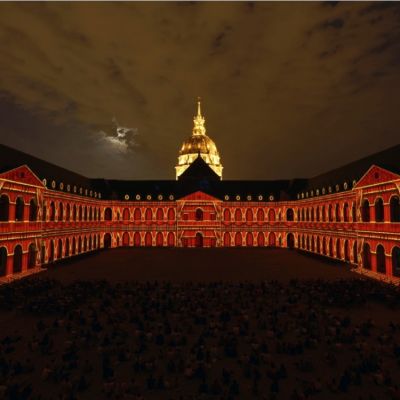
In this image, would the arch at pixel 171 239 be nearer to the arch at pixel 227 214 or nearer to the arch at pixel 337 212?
the arch at pixel 227 214

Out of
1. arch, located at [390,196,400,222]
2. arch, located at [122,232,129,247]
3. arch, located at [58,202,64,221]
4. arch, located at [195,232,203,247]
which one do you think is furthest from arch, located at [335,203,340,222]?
arch, located at [122,232,129,247]

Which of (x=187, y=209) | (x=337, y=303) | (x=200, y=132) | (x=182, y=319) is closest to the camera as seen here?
(x=182, y=319)

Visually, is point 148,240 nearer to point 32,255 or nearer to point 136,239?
point 136,239

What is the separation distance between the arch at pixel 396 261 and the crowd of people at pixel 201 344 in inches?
342

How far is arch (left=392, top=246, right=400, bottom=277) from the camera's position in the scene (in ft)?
101

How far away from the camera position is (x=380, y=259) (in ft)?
108

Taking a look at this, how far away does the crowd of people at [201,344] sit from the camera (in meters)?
11.4

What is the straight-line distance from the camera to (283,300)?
73.8ft

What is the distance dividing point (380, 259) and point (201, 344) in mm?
25932

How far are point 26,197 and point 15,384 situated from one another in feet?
88.3

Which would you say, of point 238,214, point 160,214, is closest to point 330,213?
point 238,214

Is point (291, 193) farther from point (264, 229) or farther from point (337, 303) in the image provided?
point (337, 303)

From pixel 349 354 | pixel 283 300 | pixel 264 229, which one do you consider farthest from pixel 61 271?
pixel 264 229

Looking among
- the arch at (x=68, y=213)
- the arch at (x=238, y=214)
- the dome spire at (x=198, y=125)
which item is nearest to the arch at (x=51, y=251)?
the arch at (x=68, y=213)
